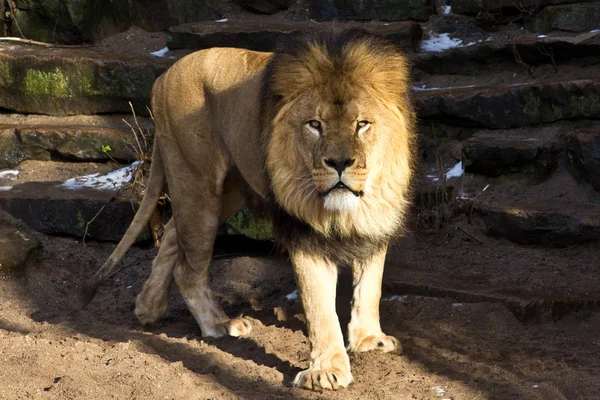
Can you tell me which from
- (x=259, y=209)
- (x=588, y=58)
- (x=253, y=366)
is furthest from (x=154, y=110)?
(x=588, y=58)

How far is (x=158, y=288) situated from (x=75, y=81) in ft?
8.81

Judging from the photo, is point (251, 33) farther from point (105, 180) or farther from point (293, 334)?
point (293, 334)

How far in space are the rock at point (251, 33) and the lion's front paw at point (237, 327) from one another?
2.44m

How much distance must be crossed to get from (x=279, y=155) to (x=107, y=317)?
209 cm

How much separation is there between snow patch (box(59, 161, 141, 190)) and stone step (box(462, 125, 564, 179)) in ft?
7.51

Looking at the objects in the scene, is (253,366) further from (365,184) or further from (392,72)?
(392,72)

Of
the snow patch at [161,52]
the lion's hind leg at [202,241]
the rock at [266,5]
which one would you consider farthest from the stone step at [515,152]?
the snow patch at [161,52]

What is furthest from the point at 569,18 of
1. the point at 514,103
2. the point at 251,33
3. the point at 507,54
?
the point at 251,33

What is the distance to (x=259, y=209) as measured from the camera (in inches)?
187

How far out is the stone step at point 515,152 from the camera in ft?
19.3

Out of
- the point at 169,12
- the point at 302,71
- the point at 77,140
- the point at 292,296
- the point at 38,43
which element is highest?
the point at 302,71

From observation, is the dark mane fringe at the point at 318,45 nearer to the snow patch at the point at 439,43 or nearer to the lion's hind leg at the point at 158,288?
the lion's hind leg at the point at 158,288

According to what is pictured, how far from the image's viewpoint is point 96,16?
8.05m

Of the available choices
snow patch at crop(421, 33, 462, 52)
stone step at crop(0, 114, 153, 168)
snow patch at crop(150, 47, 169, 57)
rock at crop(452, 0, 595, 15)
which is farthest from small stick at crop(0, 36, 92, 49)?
rock at crop(452, 0, 595, 15)
